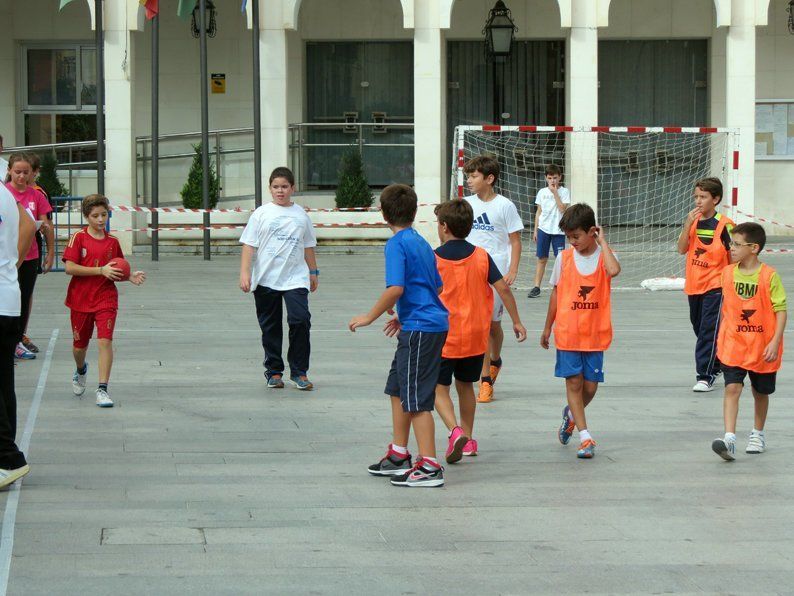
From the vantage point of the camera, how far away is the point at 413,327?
754 cm

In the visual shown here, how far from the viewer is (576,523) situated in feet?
Result: 21.5

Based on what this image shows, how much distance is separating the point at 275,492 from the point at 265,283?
12.9 feet

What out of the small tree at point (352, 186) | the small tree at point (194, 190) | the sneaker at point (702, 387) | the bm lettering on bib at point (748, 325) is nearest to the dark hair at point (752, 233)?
the bm lettering on bib at point (748, 325)

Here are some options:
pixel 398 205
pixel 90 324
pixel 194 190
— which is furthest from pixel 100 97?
pixel 398 205

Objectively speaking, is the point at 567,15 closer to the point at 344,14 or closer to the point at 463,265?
the point at 344,14

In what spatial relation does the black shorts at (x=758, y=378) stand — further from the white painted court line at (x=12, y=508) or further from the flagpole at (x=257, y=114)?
the flagpole at (x=257, y=114)

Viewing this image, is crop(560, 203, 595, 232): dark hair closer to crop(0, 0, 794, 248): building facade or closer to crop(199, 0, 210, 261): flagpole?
crop(199, 0, 210, 261): flagpole

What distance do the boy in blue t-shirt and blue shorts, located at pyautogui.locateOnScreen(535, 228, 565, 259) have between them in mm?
11117

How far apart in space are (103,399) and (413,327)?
319 centimetres

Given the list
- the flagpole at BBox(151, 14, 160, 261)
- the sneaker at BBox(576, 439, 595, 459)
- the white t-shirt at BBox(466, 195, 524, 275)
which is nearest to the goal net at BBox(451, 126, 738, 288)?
the flagpole at BBox(151, 14, 160, 261)

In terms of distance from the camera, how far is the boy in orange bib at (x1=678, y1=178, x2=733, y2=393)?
1079cm

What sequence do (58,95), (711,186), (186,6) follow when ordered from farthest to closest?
(58,95) < (186,6) < (711,186)

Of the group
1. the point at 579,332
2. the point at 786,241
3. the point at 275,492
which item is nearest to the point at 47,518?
the point at 275,492

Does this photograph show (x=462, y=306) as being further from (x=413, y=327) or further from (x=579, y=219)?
(x=579, y=219)
